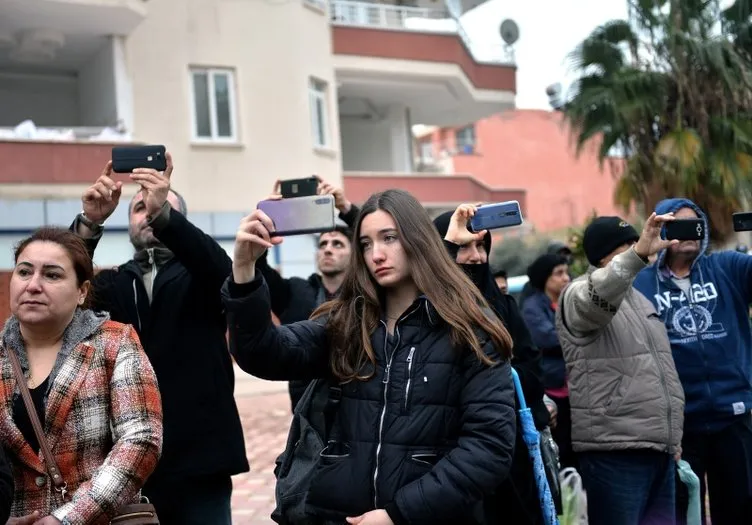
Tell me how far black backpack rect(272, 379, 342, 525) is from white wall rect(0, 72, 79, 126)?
1660 centimetres

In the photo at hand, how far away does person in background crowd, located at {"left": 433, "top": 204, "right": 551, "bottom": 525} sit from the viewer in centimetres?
341

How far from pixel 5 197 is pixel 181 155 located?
334 cm

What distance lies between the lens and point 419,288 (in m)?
2.96

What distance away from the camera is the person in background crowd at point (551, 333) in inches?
217

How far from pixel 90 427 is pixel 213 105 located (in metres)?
15.5

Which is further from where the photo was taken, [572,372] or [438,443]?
[572,372]

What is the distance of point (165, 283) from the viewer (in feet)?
12.5

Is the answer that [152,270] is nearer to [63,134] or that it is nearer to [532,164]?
[63,134]

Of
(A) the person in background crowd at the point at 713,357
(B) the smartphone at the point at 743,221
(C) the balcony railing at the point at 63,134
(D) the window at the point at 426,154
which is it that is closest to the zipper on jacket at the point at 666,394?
(A) the person in background crowd at the point at 713,357

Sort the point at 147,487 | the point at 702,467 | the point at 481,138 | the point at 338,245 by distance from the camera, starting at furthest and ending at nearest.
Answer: the point at 481,138, the point at 338,245, the point at 702,467, the point at 147,487

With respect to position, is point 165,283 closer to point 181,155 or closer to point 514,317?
point 514,317

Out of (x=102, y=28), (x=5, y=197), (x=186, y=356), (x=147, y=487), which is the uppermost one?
(x=102, y=28)

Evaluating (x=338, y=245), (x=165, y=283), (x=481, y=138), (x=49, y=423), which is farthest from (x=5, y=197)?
(x=481, y=138)

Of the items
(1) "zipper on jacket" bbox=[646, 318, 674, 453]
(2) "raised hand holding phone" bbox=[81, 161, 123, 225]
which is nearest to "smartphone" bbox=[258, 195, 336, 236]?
(2) "raised hand holding phone" bbox=[81, 161, 123, 225]
